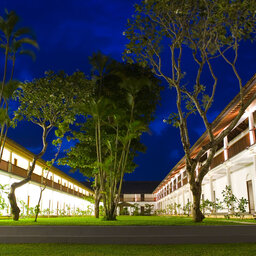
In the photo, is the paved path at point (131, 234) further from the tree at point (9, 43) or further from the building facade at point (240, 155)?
the building facade at point (240, 155)

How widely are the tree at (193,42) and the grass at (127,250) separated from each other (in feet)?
11.9

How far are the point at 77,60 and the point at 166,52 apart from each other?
93.8 m

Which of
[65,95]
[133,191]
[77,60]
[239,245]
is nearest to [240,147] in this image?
[65,95]

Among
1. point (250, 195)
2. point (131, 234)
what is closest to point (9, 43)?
point (131, 234)

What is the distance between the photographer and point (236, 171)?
67.5 ft

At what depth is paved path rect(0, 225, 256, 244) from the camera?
20.1 ft

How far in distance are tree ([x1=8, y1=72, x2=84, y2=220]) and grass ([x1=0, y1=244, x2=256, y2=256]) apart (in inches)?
333

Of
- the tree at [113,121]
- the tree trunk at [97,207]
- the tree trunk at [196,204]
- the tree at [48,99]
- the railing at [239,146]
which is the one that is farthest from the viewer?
the tree trunk at [97,207]

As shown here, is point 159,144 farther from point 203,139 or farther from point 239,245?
→ point 239,245

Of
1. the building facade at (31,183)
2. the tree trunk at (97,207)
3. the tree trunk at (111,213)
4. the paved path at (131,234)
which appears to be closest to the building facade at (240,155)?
the tree trunk at (111,213)

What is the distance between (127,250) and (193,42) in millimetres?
7295

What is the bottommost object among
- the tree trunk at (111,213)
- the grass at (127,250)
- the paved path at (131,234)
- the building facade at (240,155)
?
the grass at (127,250)

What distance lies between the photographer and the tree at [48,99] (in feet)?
45.8

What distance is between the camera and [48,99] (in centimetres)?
1398
